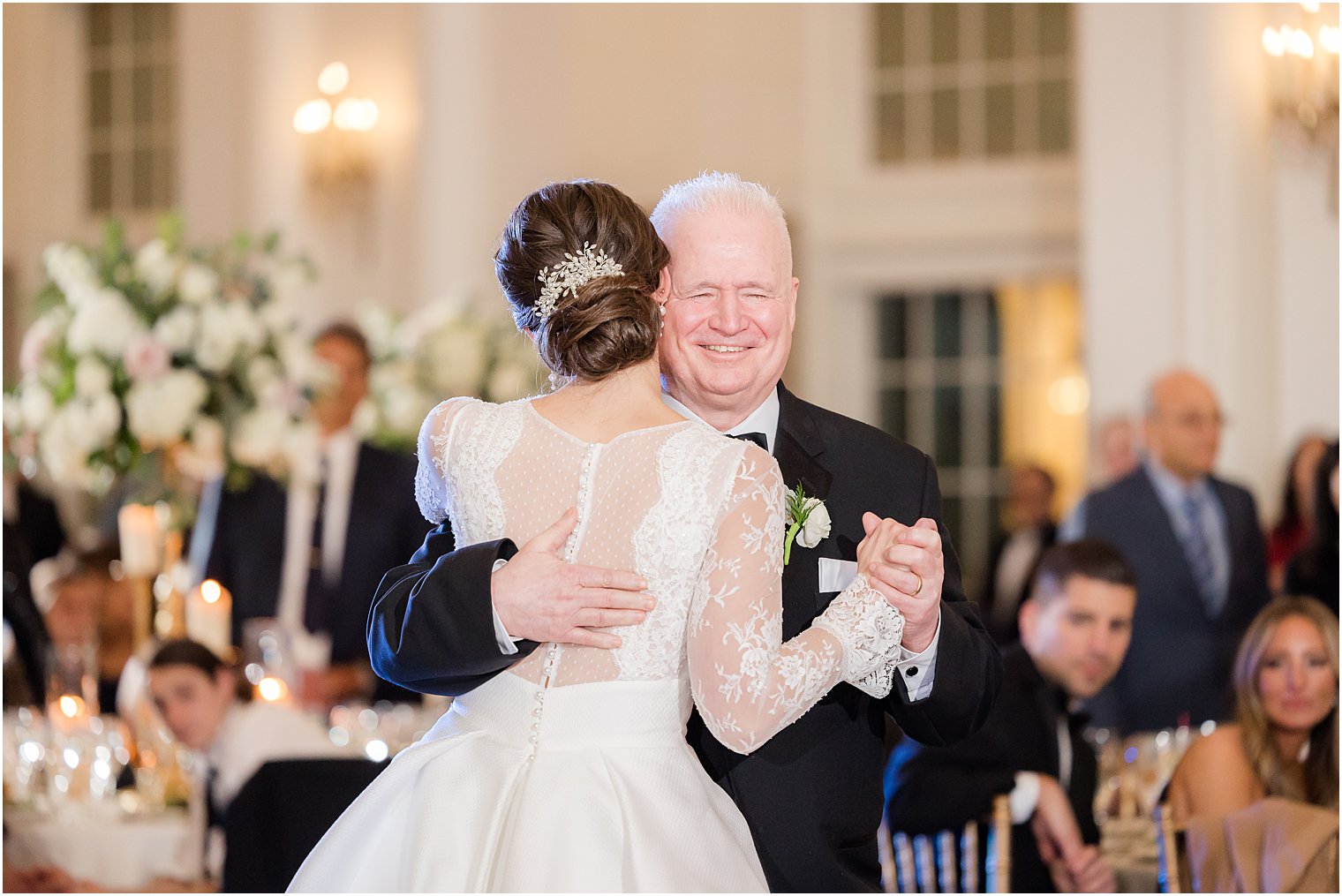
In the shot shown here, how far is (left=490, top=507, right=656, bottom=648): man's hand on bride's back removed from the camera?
6.97ft

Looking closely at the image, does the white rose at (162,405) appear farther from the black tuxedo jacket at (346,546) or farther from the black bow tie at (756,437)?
the black bow tie at (756,437)

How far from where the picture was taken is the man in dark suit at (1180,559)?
18.7 feet

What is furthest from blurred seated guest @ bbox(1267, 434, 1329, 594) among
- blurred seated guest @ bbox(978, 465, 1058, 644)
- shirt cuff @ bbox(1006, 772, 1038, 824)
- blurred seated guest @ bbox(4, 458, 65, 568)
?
blurred seated guest @ bbox(4, 458, 65, 568)

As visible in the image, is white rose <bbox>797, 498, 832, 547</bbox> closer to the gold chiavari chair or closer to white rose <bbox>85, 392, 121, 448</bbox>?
the gold chiavari chair

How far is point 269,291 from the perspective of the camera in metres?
5.17

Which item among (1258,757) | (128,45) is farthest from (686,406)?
(128,45)

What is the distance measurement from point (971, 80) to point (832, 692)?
7.86 m

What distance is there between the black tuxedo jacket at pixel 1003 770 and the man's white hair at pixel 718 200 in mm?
1400

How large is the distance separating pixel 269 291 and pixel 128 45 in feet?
22.6

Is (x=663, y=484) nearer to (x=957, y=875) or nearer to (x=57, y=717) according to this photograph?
(x=957, y=875)

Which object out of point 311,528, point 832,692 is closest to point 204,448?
point 311,528

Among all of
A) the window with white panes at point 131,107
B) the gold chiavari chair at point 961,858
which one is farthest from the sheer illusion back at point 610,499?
the window with white panes at point 131,107

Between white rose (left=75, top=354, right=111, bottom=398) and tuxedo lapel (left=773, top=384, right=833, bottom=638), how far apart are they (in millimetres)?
2840

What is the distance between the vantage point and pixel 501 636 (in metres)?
2.18
